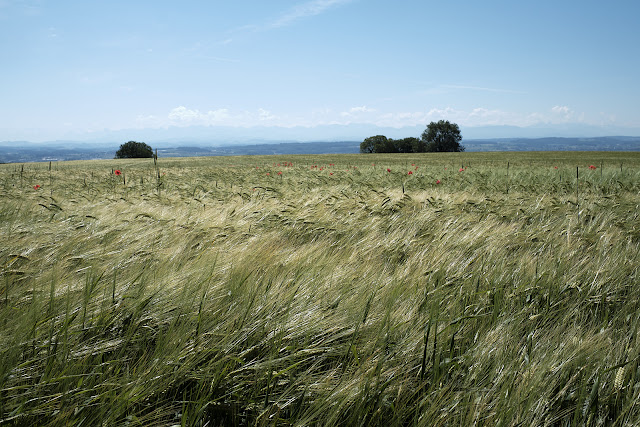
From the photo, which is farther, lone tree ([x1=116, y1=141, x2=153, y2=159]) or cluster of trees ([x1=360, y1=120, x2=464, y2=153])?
cluster of trees ([x1=360, y1=120, x2=464, y2=153])

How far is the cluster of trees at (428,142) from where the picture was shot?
249 feet

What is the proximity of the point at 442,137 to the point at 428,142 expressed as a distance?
307 cm

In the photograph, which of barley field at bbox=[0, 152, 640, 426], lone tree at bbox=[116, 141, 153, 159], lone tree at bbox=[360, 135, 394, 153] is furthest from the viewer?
lone tree at bbox=[360, 135, 394, 153]

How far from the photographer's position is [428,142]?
256 ft

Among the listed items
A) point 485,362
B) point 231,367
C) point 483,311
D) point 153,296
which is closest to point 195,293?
point 153,296

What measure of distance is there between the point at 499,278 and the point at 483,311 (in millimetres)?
299

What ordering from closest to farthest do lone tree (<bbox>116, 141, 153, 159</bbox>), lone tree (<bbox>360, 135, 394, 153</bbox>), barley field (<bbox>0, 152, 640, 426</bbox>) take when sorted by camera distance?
barley field (<bbox>0, 152, 640, 426</bbox>)
lone tree (<bbox>116, 141, 153, 159</bbox>)
lone tree (<bbox>360, 135, 394, 153</bbox>)

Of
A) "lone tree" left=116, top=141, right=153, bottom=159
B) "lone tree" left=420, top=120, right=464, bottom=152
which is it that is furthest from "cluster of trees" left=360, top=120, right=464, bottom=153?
"lone tree" left=116, top=141, right=153, bottom=159

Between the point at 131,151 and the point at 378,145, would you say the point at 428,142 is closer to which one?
the point at 378,145

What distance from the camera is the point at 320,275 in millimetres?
1894

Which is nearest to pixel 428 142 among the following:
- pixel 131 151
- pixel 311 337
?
pixel 131 151

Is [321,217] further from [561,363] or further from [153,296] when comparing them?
[561,363]

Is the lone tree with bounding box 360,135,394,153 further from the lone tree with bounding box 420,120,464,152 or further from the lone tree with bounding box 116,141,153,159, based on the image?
the lone tree with bounding box 116,141,153,159

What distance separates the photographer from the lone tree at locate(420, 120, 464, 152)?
250 feet
